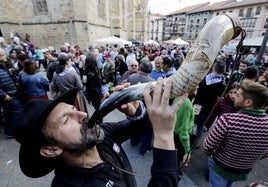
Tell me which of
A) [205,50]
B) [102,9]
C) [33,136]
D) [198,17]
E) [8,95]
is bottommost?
[8,95]

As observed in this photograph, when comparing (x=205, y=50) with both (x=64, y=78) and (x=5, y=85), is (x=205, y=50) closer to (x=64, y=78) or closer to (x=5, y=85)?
(x=64, y=78)

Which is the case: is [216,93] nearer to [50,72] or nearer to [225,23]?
[225,23]

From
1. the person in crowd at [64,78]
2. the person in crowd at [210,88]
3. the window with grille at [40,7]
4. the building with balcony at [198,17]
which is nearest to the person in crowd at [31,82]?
the person in crowd at [64,78]

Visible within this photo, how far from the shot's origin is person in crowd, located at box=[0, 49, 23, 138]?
11.4 ft

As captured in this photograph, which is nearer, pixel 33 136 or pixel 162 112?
pixel 162 112

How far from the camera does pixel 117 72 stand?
21.9 ft

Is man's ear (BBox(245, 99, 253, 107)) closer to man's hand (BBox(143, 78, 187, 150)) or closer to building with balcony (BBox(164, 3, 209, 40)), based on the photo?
man's hand (BBox(143, 78, 187, 150))

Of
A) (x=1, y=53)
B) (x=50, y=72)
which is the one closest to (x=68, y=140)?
(x=1, y=53)

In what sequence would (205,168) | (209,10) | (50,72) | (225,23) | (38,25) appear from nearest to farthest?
(225,23) → (205,168) → (50,72) → (38,25) → (209,10)

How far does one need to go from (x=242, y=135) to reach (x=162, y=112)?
1299 millimetres

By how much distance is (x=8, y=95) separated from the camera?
11.8ft

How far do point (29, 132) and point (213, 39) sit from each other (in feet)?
3.67

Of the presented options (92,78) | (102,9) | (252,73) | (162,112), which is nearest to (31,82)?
(92,78)

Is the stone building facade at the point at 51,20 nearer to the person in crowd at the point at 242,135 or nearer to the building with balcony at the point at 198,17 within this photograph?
the person in crowd at the point at 242,135
